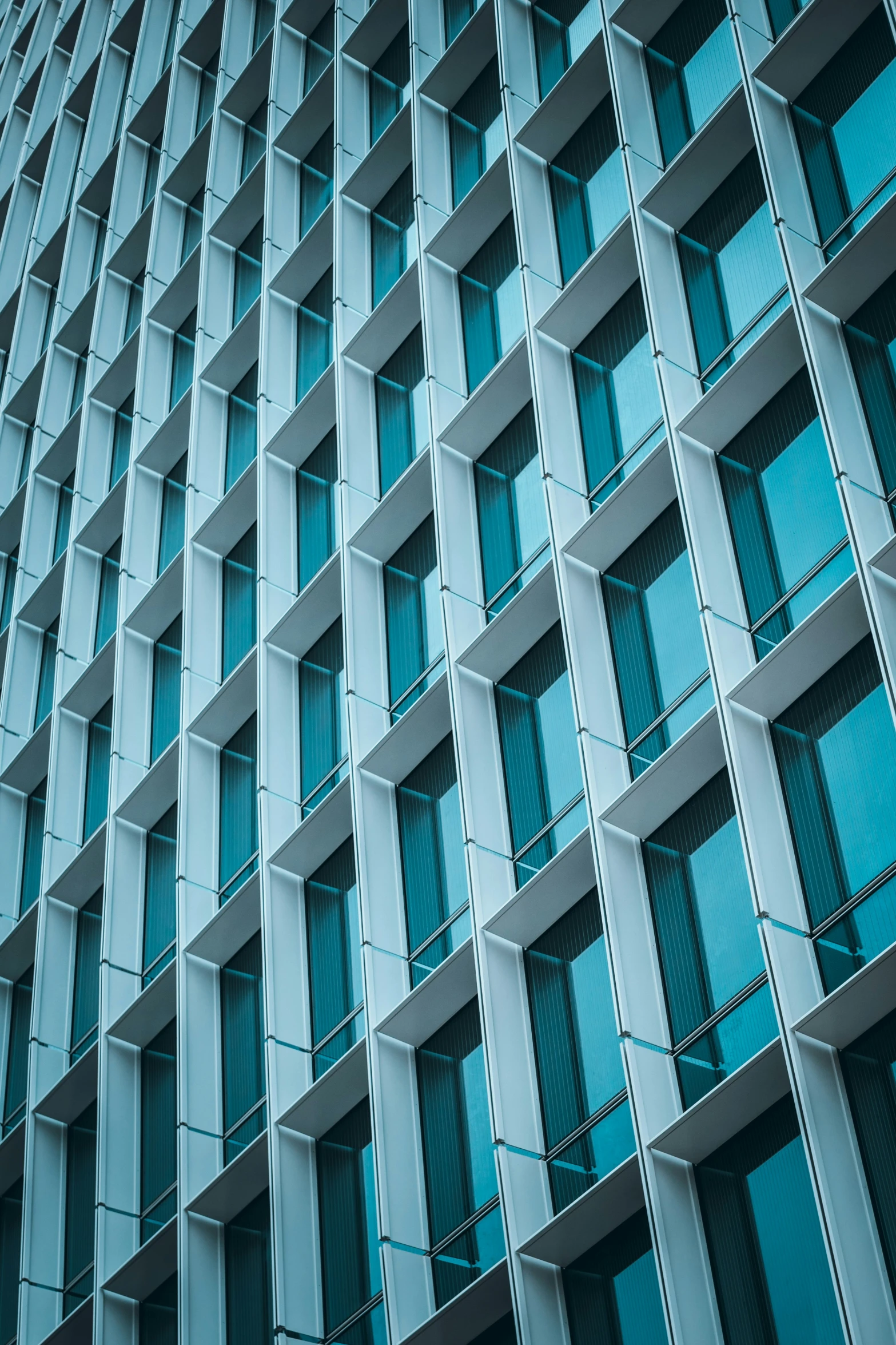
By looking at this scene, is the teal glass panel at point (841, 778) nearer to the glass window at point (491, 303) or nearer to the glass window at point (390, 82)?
the glass window at point (491, 303)

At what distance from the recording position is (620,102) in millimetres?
21141

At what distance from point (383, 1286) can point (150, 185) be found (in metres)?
26.0

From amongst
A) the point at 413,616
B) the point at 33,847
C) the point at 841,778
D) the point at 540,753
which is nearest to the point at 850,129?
the point at 841,778

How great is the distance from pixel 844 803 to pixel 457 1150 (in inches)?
247

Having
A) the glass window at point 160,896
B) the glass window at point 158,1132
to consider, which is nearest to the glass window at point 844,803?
the glass window at point 158,1132

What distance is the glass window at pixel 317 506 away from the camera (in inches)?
1005

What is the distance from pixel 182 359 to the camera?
106 ft

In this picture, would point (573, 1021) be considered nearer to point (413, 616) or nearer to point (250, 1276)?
point (250, 1276)

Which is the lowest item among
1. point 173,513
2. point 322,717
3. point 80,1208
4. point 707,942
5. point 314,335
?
point 707,942

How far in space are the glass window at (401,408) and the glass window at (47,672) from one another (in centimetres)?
946

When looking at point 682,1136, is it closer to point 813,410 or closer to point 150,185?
point 813,410

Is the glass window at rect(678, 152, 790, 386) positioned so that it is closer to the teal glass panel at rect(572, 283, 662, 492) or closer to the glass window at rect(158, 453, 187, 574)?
the teal glass panel at rect(572, 283, 662, 492)

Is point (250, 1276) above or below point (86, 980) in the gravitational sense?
below

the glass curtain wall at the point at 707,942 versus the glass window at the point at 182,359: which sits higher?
the glass window at the point at 182,359
